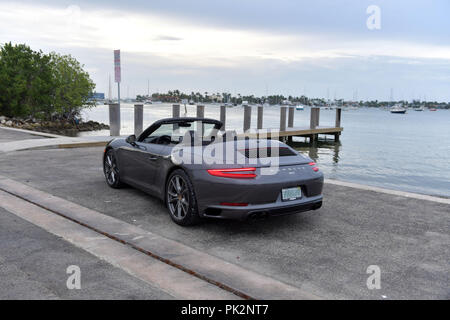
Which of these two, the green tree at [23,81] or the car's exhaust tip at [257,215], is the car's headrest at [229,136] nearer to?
the car's exhaust tip at [257,215]

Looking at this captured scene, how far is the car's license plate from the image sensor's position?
201 inches

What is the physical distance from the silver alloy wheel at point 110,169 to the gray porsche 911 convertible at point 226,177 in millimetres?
1378

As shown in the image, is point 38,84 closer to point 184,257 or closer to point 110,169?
point 110,169

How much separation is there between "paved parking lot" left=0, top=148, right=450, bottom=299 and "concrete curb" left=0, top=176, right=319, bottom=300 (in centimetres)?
17

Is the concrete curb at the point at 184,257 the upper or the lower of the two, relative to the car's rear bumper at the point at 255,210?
lower

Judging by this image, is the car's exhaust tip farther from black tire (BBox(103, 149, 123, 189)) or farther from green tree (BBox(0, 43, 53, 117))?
green tree (BBox(0, 43, 53, 117))

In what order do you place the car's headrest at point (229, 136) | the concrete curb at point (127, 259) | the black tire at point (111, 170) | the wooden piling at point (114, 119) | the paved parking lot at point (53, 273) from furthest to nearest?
the wooden piling at point (114, 119) → the black tire at point (111, 170) → the car's headrest at point (229, 136) → the concrete curb at point (127, 259) → the paved parking lot at point (53, 273)

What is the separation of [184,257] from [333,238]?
1.92m

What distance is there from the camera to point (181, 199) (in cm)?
550

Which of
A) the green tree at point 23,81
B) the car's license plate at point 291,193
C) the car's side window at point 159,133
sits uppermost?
the green tree at point 23,81

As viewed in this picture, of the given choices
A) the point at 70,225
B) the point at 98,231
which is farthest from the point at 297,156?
the point at 70,225

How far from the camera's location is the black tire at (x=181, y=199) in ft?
17.3

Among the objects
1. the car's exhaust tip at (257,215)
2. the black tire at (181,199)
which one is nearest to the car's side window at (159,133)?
the black tire at (181,199)

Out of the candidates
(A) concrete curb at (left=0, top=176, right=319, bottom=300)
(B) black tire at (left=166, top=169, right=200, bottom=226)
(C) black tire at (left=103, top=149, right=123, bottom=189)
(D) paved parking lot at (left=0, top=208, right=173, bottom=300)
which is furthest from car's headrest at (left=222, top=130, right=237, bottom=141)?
(C) black tire at (left=103, top=149, right=123, bottom=189)
